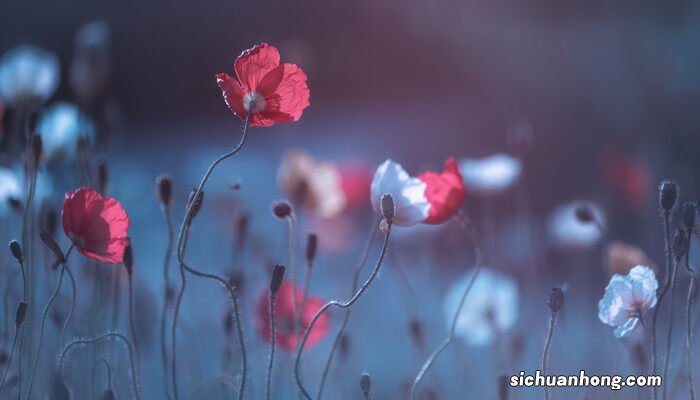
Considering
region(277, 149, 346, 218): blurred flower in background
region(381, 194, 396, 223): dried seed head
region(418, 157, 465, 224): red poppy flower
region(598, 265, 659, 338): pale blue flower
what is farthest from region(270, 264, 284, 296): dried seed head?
region(277, 149, 346, 218): blurred flower in background

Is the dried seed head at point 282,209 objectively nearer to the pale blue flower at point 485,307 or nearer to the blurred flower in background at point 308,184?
the blurred flower in background at point 308,184

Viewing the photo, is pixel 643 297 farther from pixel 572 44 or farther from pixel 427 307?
pixel 572 44

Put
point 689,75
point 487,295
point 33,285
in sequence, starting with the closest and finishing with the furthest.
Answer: point 33,285
point 487,295
point 689,75

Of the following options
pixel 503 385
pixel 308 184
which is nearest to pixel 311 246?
pixel 503 385

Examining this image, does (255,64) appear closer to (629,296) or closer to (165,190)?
(165,190)

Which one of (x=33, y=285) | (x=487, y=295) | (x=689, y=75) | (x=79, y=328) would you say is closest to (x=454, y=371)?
(x=487, y=295)
